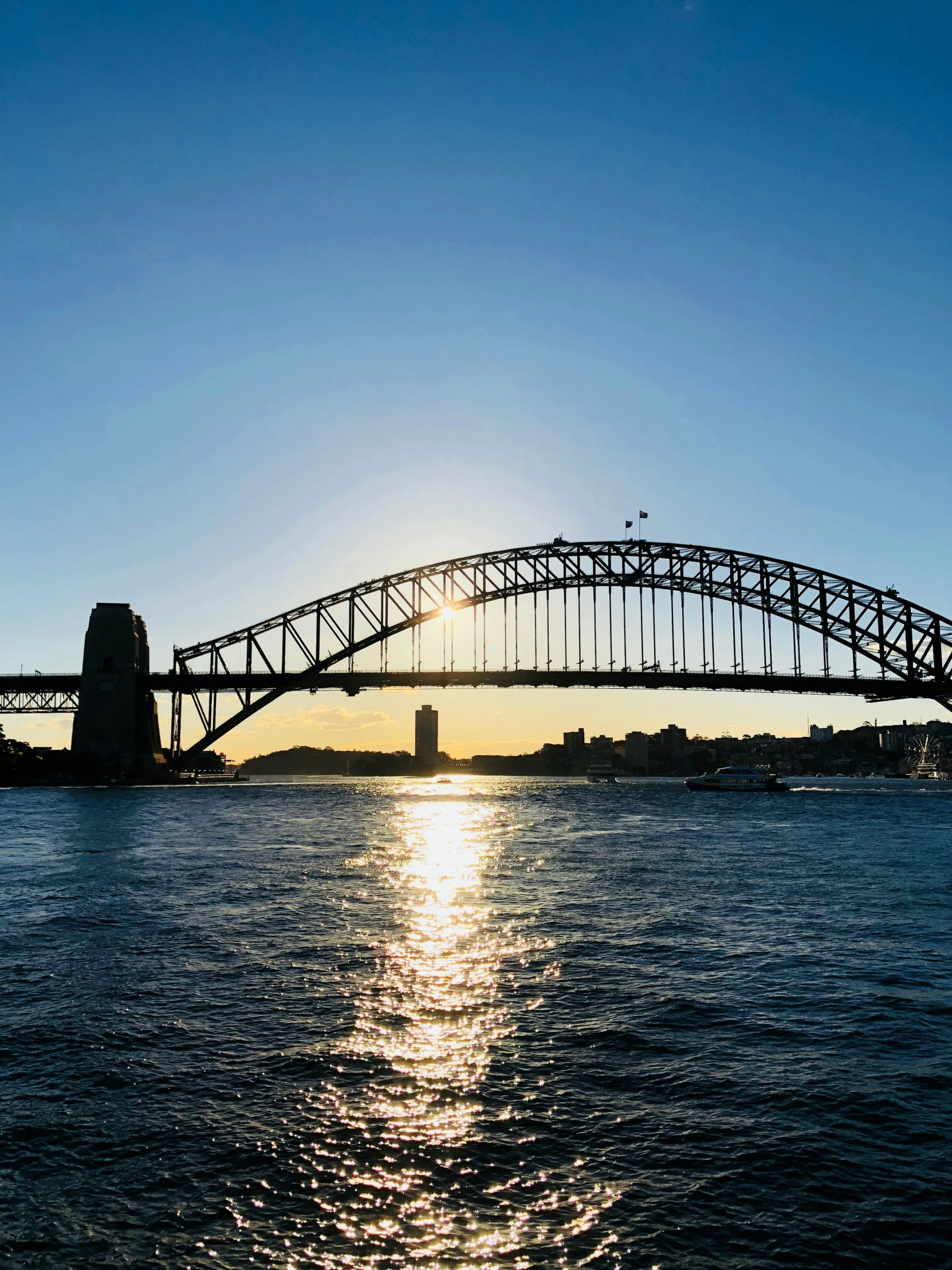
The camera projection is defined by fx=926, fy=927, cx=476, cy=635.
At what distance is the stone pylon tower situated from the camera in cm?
9338

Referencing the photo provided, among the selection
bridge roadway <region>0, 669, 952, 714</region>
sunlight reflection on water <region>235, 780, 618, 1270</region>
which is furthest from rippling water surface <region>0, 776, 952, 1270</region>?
bridge roadway <region>0, 669, 952, 714</region>

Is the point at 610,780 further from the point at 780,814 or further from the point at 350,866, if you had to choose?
the point at 350,866

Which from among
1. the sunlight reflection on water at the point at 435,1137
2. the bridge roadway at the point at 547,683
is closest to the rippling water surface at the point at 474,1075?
the sunlight reflection on water at the point at 435,1137

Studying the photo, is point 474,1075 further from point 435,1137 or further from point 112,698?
point 112,698

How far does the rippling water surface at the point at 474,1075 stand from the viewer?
8.20 m

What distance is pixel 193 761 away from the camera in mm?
103188

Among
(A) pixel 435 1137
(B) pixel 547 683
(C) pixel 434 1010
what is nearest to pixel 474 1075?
(A) pixel 435 1137

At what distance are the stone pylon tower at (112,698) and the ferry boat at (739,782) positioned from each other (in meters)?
61.6

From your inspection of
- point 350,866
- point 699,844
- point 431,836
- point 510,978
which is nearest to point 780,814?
point 699,844

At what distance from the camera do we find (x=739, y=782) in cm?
10706

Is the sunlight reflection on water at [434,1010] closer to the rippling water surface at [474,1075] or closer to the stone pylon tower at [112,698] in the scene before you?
the rippling water surface at [474,1075]

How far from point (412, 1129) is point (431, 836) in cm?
3710

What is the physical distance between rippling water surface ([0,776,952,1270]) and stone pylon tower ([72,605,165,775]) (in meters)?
69.8

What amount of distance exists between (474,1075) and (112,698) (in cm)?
9041
